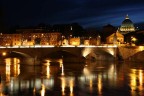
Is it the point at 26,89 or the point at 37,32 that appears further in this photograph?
Answer: the point at 37,32

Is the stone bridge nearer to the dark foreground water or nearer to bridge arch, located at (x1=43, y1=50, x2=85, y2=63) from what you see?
bridge arch, located at (x1=43, y1=50, x2=85, y2=63)

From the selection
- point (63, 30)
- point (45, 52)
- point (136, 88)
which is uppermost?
point (63, 30)

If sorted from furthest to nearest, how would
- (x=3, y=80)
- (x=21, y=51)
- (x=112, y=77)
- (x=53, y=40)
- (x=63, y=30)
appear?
1. (x=63, y=30)
2. (x=53, y=40)
3. (x=21, y=51)
4. (x=112, y=77)
5. (x=3, y=80)

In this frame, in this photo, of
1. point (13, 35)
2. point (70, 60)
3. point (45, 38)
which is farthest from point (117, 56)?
point (13, 35)

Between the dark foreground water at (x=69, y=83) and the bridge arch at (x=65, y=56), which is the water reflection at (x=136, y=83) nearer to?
the dark foreground water at (x=69, y=83)

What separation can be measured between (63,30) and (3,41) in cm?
1233

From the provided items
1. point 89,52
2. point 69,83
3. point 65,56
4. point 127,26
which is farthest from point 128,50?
point 127,26

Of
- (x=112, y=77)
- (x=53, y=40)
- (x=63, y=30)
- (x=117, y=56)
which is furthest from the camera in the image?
(x=63, y=30)

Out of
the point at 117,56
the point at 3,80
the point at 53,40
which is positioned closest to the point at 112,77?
the point at 3,80

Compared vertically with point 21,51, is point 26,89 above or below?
below

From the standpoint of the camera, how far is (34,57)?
45.4m

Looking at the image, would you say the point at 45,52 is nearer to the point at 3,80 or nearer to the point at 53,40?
the point at 3,80

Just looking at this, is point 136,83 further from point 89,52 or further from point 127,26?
point 127,26

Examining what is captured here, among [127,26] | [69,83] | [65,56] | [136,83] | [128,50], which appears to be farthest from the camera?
[127,26]
